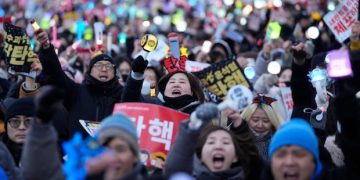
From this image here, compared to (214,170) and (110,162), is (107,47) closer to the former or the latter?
(214,170)

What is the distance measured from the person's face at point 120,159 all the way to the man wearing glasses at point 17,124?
1731mm

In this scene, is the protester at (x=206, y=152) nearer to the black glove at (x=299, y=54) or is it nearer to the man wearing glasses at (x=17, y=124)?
the black glove at (x=299, y=54)

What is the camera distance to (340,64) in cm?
474

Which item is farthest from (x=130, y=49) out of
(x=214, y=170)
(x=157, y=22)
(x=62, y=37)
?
(x=214, y=170)

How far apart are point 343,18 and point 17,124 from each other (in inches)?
157

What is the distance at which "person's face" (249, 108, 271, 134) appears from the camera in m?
6.65

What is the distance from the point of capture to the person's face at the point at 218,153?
532 cm

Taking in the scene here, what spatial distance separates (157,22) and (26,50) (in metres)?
9.23

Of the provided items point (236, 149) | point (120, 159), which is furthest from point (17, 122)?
point (120, 159)

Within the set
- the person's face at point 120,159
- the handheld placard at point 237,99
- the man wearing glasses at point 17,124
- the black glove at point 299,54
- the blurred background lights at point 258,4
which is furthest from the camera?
the blurred background lights at point 258,4

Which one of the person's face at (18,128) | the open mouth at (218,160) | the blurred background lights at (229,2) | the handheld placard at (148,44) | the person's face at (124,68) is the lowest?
the open mouth at (218,160)

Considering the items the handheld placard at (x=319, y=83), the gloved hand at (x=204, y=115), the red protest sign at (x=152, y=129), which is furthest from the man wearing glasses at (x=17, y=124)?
the handheld placard at (x=319, y=83)

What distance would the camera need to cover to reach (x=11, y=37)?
8734mm

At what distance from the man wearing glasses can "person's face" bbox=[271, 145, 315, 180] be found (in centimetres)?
209
